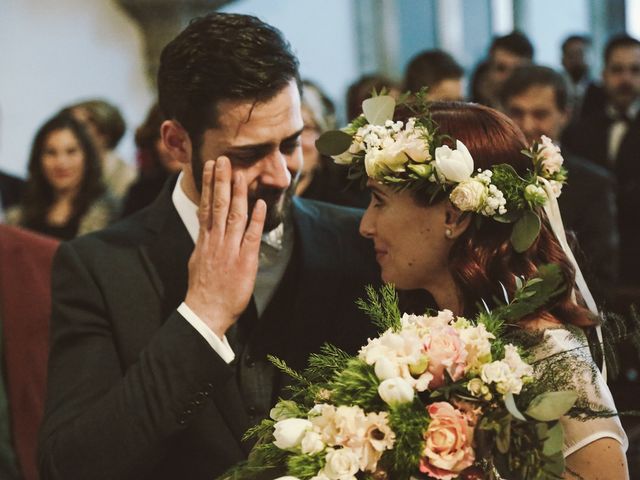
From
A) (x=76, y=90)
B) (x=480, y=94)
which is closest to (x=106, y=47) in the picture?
(x=76, y=90)

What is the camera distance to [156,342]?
1.98 m

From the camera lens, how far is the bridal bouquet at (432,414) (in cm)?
155

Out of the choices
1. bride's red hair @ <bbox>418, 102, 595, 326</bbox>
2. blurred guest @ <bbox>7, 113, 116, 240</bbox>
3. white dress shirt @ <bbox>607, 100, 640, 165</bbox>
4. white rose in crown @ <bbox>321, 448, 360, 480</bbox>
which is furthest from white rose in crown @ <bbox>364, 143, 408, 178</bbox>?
white dress shirt @ <bbox>607, 100, 640, 165</bbox>

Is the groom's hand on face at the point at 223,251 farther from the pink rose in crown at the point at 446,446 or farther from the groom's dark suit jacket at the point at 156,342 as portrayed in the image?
the pink rose in crown at the point at 446,446

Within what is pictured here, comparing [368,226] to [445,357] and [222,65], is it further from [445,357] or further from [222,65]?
[445,357]

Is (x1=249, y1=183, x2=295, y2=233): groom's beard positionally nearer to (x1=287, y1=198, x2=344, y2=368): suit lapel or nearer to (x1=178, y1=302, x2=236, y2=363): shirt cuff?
(x1=287, y1=198, x2=344, y2=368): suit lapel

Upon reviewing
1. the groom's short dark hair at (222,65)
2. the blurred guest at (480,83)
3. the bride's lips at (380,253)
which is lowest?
the blurred guest at (480,83)

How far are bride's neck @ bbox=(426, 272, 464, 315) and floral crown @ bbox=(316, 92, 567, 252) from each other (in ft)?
0.57

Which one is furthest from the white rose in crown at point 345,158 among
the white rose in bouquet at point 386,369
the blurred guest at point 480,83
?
the blurred guest at point 480,83

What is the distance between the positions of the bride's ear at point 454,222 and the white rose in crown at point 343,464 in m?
0.70

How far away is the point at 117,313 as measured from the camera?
2145mm

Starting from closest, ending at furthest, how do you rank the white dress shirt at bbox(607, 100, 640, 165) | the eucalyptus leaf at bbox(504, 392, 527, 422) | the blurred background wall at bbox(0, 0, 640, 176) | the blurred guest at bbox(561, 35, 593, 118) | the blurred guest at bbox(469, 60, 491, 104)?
the eucalyptus leaf at bbox(504, 392, 527, 422), the white dress shirt at bbox(607, 100, 640, 165), the blurred guest at bbox(469, 60, 491, 104), the blurred background wall at bbox(0, 0, 640, 176), the blurred guest at bbox(561, 35, 593, 118)

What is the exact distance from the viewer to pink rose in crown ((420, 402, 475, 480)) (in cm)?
154

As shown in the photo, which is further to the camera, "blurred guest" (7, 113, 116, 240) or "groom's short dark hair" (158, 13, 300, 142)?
"blurred guest" (7, 113, 116, 240)
